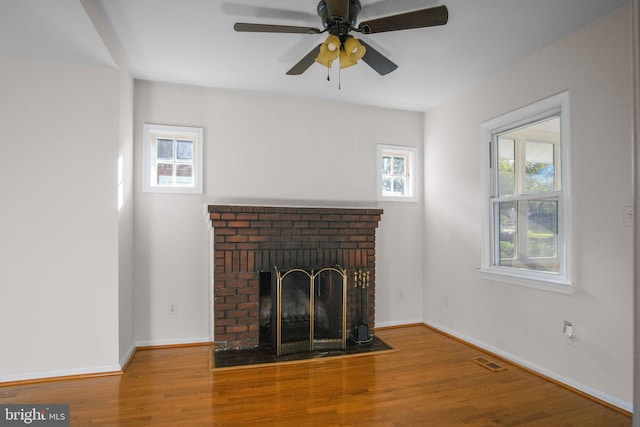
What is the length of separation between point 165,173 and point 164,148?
27cm

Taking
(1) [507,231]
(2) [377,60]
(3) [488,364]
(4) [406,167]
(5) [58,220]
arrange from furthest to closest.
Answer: (4) [406,167] → (1) [507,231] → (3) [488,364] → (5) [58,220] → (2) [377,60]

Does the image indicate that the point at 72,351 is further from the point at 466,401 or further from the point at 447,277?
the point at 447,277

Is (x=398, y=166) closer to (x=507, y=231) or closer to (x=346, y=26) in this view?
(x=507, y=231)

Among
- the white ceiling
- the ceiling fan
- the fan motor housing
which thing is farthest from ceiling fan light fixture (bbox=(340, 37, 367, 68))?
the white ceiling

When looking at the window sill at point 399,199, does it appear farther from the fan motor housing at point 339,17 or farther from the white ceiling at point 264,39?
the fan motor housing at point 339,17

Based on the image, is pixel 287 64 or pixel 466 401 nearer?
pixel 466 401

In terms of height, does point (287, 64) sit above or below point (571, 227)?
above

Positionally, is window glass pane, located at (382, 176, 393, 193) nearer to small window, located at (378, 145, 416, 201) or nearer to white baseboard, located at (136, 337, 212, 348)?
small window, located at (378, 145, 416, 201)

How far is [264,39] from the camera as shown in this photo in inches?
116

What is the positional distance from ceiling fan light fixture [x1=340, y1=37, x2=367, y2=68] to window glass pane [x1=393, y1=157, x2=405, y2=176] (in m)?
2.44

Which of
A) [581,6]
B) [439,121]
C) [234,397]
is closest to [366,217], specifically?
[439,121]

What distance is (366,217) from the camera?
414cm

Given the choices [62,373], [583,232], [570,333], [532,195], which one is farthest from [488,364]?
[62,373]

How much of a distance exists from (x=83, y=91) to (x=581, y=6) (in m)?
3.83
